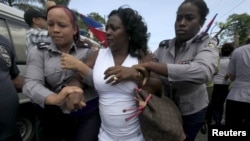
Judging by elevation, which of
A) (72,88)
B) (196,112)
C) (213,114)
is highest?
(72,88)

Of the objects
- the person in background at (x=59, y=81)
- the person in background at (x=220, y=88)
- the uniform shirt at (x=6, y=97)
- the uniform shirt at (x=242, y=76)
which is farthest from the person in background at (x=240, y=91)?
the uniform shirt at (x=6, y=97)

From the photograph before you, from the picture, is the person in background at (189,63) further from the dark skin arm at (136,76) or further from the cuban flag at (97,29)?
the cuban flag at (97,29)

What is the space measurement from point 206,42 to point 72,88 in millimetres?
998

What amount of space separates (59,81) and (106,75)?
0.38 m

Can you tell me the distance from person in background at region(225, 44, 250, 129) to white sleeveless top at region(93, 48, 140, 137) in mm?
2255

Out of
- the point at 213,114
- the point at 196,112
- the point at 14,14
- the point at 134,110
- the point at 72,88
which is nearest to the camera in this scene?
the point at 72,88

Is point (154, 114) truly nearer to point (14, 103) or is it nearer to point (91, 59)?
point (91, 59)

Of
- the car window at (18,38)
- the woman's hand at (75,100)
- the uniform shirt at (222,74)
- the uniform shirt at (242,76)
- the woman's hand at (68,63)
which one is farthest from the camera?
the uniform shirt at (222,74)

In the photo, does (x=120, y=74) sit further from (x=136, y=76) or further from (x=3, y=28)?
(x=3, y=28)

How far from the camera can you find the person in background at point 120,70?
70.7 inches

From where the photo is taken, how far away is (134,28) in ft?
6.35

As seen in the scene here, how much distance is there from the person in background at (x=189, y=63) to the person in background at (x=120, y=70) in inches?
5.7

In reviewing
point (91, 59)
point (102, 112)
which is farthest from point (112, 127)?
point (91, 59)

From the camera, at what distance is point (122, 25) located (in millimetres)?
1920
